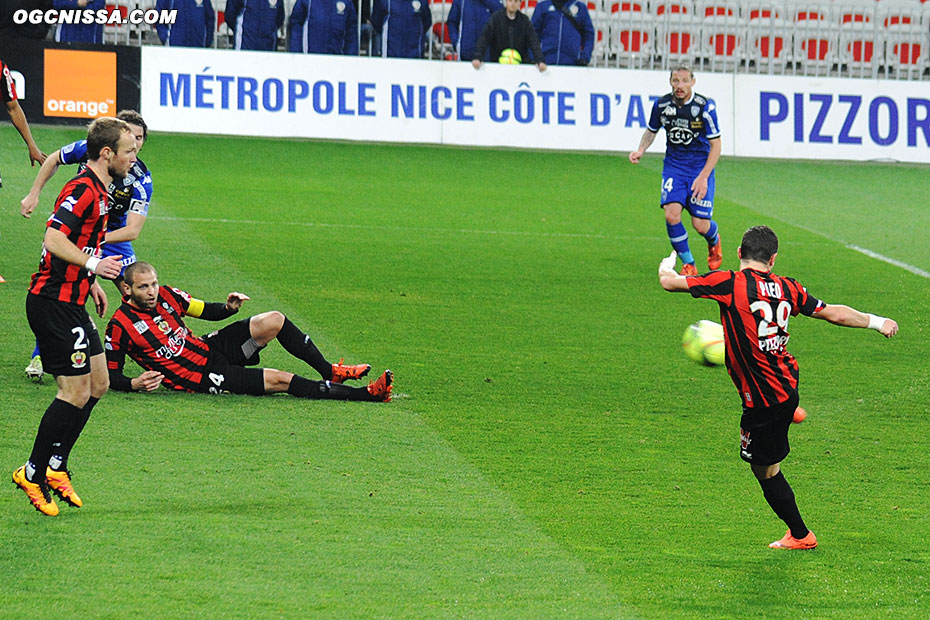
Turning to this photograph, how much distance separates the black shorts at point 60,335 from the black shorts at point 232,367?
2.64 m

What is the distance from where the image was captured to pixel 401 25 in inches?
886

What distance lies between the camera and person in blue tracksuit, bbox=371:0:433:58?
22.4 metres

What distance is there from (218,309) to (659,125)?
6.77 meters

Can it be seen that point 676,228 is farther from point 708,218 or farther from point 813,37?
point 813,37

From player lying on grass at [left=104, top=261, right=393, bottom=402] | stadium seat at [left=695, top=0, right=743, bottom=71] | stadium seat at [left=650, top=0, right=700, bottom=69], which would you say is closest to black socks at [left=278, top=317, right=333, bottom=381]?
player lying on grass at [left=104, top=261, right=393, bottom=402]

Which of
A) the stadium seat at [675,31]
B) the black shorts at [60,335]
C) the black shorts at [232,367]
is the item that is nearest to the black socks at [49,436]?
the black shorts at [60,335]

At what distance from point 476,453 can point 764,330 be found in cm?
234

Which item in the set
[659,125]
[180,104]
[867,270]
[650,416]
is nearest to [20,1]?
[180,104]

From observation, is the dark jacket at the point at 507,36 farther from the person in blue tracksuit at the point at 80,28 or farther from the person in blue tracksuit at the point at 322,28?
the person in blue tracksuit at the point at 80,28

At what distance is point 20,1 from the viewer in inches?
825

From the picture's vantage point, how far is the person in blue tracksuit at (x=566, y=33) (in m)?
22.7

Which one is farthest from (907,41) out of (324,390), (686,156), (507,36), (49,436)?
(49,436)

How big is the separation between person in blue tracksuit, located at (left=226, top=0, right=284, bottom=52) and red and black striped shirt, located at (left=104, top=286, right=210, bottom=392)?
13305mm

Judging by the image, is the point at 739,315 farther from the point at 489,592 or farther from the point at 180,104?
the point at 180,104
